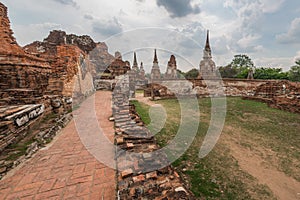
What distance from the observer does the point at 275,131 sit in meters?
4.53

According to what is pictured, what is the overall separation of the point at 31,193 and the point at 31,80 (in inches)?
148

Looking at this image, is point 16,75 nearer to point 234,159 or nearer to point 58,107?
point 58,107

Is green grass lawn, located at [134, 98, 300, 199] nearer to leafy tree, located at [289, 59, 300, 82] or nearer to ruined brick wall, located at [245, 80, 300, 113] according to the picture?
ruined brick wall, located at [245, 80, 300, 113]

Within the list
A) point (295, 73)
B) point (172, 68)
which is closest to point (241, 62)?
point (295, 73)

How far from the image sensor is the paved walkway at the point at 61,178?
1740 mm

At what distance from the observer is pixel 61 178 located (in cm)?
200

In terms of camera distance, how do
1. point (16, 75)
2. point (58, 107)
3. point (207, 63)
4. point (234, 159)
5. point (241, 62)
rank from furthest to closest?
point (241, 62) → point (207, 63) → point (58, 107) → point (16, 75) → point (234, 159)

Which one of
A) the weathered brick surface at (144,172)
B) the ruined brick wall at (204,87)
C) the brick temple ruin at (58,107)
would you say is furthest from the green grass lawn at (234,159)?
the ruined brick wall at (204,87)

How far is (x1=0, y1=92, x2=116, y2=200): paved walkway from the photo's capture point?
5.71 ft

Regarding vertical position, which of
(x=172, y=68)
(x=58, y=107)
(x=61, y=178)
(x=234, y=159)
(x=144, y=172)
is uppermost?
(x=172, y=68)

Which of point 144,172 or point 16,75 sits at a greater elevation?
point 16,75

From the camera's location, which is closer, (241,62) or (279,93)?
(279,93)

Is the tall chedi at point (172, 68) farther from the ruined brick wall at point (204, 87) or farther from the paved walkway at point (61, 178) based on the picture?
the paved walkway at point (61, 178)

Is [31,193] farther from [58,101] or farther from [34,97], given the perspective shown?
[58,101]
